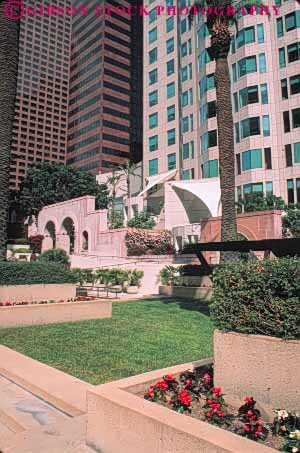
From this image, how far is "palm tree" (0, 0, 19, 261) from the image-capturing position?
13883 millimetres

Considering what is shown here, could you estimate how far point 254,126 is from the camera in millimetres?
38281

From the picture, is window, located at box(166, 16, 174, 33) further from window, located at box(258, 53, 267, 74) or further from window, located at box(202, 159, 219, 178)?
window, located at box(202, 159, 219, 178)

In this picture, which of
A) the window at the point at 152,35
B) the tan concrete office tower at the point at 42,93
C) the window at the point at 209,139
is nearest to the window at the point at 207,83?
the window at the point at 209,139

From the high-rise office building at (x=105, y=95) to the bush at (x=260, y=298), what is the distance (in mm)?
89098

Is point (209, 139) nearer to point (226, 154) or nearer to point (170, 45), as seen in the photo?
point (170, 45)

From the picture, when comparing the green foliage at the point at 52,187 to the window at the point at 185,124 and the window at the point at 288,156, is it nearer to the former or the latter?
the window at the point at 185,124

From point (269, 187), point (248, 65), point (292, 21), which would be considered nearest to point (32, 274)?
point (269, 187)

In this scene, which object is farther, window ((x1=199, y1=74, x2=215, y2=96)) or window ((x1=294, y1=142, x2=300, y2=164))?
window ((x1=199, y1=74, x2=215, y2=96))

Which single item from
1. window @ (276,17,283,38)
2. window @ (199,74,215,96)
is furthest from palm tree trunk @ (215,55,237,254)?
window @ (199,74,215,96)

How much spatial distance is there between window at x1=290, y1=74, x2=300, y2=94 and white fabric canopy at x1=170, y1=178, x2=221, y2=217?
1167 cm

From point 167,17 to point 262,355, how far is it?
5952cm

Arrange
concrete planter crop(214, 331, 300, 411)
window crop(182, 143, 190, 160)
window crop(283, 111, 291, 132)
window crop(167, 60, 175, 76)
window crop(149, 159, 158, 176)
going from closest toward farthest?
concrete planter crop(214, 331, 300, 411) < window crop(283, 111, 291, 132) < window crop(182, 143, 190, 160) < window crop(167, 60, 175, 76) < window crop(149, 159, 158, 176)

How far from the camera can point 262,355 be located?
13.1ft

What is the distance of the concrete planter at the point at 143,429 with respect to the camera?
112 inches
